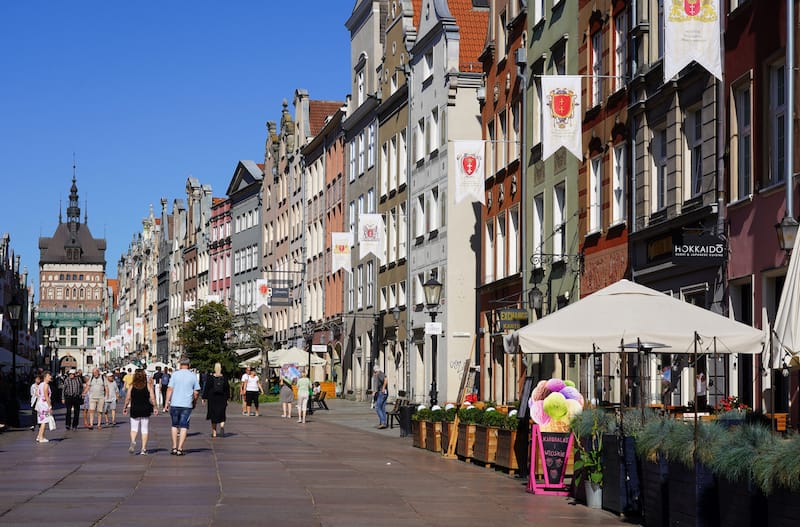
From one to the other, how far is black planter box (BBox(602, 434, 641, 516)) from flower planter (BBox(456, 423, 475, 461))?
813cm

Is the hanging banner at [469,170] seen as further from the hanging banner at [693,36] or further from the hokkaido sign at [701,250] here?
the hanging banner at [693,36]

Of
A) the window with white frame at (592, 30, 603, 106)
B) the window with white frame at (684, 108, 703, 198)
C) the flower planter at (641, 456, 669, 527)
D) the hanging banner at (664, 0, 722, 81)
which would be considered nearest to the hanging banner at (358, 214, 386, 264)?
the window with white frame at (592, 30, 603, 106)

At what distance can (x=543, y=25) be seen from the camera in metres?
38.2

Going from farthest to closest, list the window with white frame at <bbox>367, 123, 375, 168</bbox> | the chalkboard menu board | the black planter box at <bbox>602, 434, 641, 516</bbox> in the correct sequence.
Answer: the window with white frame at <bbox>367, 123, 375, 168</bbox>
the chalkboard menu board
the black planter box at <bbox>602, 434, 641, 516</bbox>

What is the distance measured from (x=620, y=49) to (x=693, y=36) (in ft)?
32.0

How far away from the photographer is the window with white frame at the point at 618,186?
31172 millimetres

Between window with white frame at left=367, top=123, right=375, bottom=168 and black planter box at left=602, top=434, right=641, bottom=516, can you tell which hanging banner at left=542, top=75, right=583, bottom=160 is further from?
window with white frame at left=367, top=123, right=375, bottom=168

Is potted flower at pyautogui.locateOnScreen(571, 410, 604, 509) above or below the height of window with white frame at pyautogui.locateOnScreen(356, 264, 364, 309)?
below

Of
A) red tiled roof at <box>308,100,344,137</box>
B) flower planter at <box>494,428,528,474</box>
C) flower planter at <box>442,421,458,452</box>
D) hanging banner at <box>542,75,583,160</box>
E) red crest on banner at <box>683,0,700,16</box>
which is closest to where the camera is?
flower planter at <box>494,428,528,474</box>

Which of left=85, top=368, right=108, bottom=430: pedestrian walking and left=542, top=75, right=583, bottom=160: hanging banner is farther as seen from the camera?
left=85, top=368, right=108, bottom=430: pedestrian walking

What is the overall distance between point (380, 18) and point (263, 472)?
4522 cm

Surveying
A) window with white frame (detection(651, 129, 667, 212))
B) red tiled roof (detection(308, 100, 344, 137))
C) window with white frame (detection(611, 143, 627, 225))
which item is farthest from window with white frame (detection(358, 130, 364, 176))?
window with white frame (detection(651, 129, 667, 212))

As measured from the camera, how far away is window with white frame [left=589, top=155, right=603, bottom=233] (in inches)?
1296


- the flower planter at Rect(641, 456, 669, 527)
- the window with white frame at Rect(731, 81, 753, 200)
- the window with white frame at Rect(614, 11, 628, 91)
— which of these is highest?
the window with white frame at Rect(614, 11, 628, 91)
